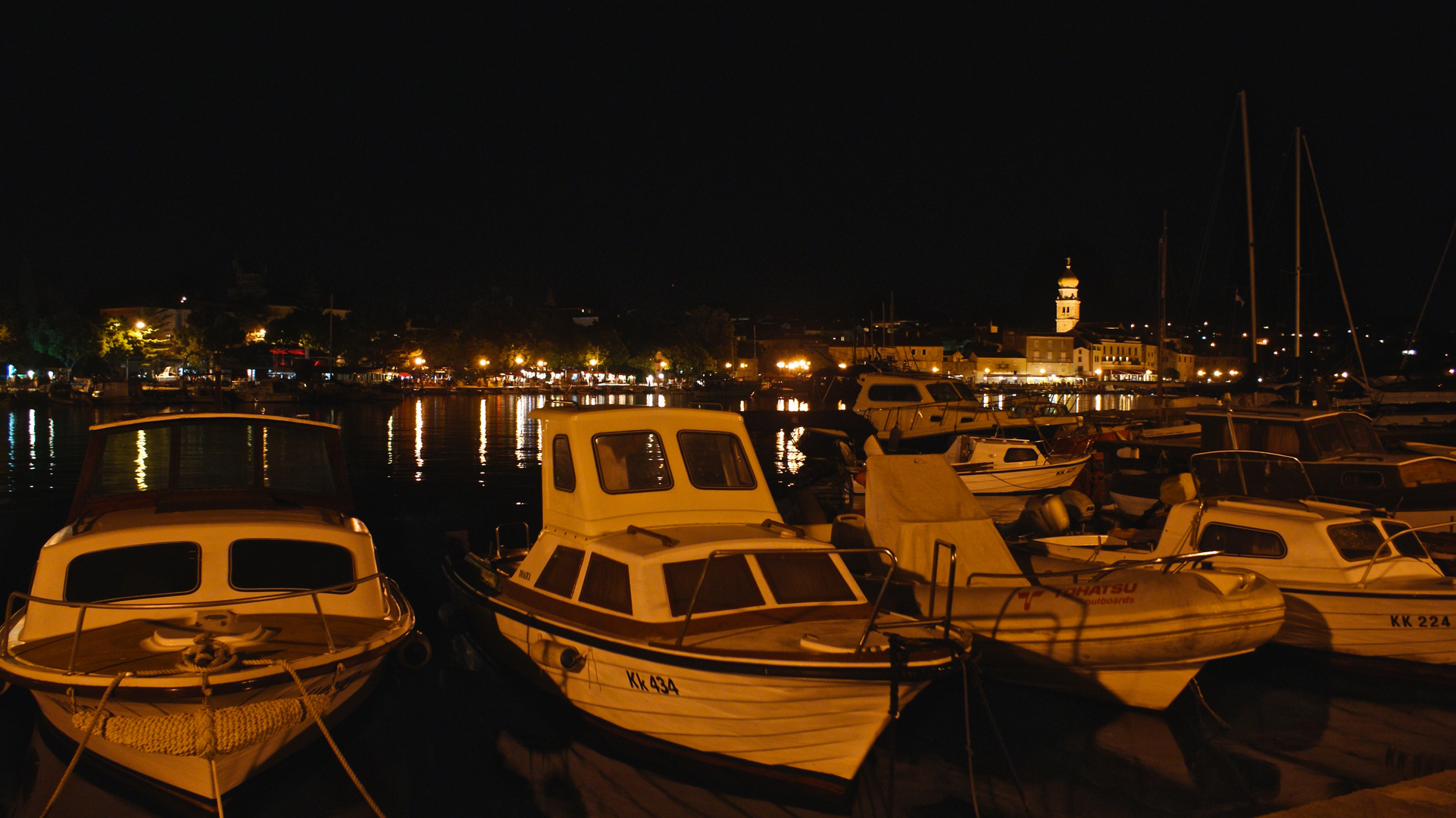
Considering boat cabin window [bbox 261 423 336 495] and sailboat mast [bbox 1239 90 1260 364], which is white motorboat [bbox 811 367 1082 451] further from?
boat cabin window [bbox 261 423 336 495]

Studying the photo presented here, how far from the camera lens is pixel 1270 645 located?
11.6 meters

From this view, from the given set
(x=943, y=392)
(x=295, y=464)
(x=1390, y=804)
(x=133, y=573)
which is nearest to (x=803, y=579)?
(x=1390, y=804)

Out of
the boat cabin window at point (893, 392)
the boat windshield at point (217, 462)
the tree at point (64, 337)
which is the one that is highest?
the tree at point (64, 337)

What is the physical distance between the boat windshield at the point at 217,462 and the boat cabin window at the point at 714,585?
496 centimetres

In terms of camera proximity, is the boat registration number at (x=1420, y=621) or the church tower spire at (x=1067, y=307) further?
the church tower spire at (x=1067, y=307)

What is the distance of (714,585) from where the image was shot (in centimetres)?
842

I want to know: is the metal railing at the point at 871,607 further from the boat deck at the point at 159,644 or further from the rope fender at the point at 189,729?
the rope fender at the point at 189,729

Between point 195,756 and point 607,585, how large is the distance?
3.56 m

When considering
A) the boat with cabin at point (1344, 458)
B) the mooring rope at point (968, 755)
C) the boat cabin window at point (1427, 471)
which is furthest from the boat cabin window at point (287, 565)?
the boat cabin window at point (1427, 471)

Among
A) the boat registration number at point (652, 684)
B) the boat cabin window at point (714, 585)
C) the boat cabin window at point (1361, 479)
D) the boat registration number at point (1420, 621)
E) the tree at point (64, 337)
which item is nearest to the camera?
the boat registration number at point (652, 684)

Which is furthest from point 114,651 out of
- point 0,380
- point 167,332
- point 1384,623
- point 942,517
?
point 167,332

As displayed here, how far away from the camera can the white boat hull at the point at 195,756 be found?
705 cm

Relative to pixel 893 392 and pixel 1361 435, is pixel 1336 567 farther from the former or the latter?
pixel 893 392

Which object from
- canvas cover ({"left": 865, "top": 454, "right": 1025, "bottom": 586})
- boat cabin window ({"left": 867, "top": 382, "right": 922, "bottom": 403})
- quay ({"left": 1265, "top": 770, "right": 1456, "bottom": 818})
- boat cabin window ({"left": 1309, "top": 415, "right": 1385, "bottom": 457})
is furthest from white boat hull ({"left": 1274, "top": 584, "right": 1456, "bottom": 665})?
boat cabin window ({"left": 867, "top": 382, "right": 922, "bottom": 403})
